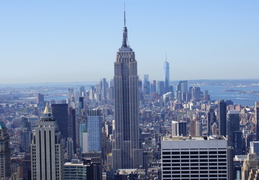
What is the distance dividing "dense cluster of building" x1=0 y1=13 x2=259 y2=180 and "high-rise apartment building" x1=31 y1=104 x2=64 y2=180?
3cm

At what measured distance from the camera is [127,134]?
1469 inches

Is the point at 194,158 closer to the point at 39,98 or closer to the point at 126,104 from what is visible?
the point at 39,98

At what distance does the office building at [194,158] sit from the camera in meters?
15.8

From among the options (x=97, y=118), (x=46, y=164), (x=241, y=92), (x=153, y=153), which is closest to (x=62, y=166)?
(x=46, y=164)

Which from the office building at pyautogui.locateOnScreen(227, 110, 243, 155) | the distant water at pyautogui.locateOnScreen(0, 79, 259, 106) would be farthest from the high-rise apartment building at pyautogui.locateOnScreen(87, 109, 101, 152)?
the office building at pyautogui.locateOnScreen(227, 110, 243, 155)

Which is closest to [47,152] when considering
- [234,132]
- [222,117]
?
[234,132]

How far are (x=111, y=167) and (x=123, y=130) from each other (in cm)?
432

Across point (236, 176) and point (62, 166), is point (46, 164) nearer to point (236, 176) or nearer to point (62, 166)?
point (62, 166)

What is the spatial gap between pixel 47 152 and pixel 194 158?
16.8 feet

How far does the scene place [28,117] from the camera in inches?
1321

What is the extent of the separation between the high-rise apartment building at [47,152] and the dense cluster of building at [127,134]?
Answer: 1.3 inches

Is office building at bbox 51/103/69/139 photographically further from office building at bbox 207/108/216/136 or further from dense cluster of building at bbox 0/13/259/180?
office building at bbox 207/108/216/136

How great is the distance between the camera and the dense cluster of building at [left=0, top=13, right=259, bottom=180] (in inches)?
626

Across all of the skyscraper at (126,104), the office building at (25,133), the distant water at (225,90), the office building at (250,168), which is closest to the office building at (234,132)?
the office building at (250,168)
